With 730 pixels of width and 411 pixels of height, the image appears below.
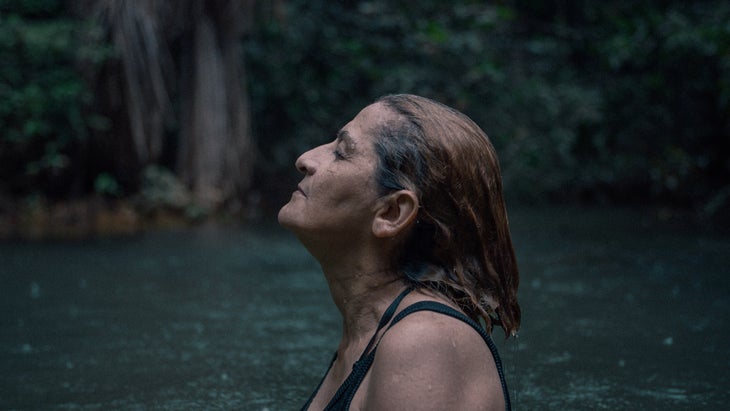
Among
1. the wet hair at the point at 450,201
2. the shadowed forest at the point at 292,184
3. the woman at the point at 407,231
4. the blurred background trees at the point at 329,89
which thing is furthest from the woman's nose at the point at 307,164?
the blurred background trees at the point at 329,89

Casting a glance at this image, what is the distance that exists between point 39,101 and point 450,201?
760 centimetres

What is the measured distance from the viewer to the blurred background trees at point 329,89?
8609mm

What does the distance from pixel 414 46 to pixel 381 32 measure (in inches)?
22.6

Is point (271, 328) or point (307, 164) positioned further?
point (271, 328)

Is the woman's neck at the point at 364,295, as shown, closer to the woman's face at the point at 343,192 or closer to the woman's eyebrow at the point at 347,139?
the woman's face at the point at 343,192

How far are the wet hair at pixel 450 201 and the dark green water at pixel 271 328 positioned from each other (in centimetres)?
108

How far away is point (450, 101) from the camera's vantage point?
10016mm

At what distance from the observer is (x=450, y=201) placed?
1763 mm

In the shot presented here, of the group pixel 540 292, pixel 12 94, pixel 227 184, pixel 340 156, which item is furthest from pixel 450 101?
pixel 340 156

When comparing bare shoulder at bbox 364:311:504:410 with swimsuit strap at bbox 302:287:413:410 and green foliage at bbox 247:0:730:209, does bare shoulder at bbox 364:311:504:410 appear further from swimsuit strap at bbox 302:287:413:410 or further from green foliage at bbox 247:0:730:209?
green foliage at bbox 247:0:730:209

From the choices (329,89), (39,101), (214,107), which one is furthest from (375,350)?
(329,89)

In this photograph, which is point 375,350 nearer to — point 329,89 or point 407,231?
point 407,231

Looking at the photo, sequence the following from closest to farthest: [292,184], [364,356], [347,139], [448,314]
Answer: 1. [448,314]
2. [364,356]
3. [347,139]
4. [292,184]

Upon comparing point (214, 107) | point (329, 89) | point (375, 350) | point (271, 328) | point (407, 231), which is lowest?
point (271, 328)
